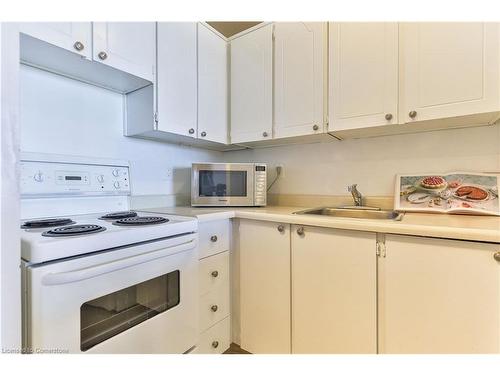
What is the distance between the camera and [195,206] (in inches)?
65.4

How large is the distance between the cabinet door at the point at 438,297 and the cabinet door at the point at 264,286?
1.48 feet

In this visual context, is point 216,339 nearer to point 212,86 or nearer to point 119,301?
point 119,301

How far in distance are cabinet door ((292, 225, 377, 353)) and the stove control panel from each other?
3.54 ft

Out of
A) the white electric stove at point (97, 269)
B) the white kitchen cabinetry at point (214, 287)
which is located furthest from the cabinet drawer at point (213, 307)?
the white electric stove at point (97, 269)

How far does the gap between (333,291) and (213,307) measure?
0.66 metres

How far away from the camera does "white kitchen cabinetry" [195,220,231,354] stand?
129 centimetres

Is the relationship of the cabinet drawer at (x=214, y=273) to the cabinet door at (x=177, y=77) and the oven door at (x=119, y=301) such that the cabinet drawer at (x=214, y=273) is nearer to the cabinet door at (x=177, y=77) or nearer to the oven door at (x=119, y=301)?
the oven door at (x=119, y=301)

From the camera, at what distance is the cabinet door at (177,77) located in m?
1.40

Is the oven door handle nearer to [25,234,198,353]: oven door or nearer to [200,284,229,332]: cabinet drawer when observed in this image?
[25,234,198,353]: oven door

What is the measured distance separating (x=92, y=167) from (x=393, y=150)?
70.3 inches

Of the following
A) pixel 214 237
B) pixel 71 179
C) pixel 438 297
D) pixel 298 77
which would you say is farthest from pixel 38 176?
pixel 438 297

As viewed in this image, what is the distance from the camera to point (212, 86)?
170 centimetres
